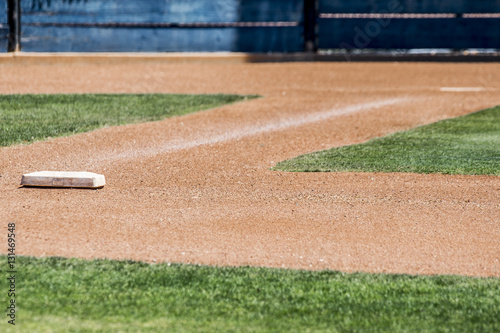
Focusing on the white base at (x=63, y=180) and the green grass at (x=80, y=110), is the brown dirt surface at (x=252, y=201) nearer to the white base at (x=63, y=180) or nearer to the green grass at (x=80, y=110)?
the white base at (x=63, y=180)

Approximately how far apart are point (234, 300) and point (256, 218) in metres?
1.74

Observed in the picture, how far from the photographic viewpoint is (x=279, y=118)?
11.7 m

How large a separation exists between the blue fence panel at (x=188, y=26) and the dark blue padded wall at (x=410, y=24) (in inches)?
34.5

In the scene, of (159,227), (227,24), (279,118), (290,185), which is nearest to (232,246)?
(159,227)

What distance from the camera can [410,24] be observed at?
741 inches

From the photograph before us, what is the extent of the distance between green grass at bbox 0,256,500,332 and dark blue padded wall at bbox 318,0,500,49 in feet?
47.8

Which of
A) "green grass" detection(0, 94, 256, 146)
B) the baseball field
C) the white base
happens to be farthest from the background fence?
the white base

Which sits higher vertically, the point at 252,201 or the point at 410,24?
the point at 410,24

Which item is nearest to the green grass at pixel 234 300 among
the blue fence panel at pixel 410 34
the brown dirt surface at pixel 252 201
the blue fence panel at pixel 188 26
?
the brown dirt surface at pixel 252 201

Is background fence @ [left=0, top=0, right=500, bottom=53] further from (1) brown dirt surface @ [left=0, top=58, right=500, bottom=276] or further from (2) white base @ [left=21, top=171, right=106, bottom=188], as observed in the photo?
(2) white base @ [left=21, top=171, right=106, bottom=188]

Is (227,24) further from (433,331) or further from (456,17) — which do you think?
(433,331)

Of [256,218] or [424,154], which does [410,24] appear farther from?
[256,218]

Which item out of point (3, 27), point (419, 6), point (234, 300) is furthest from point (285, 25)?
point (234, 300)

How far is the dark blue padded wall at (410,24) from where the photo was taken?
61.4 ft
